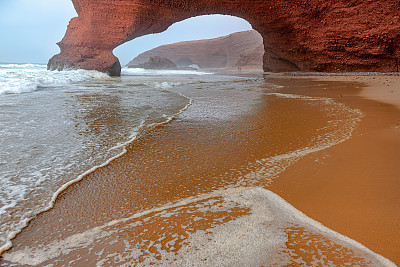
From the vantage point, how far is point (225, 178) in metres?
1.64

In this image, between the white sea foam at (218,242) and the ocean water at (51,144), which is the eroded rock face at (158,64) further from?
the white sea foam at (218,242)

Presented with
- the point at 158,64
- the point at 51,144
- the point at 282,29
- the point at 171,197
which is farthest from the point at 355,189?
the point at 158,64

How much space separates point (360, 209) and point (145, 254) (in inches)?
37.9

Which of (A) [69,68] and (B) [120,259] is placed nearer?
(B) [120,259]

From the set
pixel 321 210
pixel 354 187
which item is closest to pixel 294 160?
pixel 354 187

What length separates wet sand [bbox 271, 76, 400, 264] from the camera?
1081 mm

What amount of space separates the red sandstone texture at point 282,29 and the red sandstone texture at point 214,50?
72.4 ft

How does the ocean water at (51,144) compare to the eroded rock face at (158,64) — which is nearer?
the ocean water at (51,144)

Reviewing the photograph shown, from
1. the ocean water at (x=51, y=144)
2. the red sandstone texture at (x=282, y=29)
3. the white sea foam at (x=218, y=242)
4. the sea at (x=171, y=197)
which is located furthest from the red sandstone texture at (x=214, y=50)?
the white sea foam at (x=218, y=242)

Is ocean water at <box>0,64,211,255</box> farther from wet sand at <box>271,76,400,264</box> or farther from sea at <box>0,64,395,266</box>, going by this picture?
wet sand at <box>271,76,400,264</box>

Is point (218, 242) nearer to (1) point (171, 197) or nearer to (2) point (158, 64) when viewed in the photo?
(1) point (171, 197)

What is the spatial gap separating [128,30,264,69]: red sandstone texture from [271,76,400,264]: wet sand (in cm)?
3779

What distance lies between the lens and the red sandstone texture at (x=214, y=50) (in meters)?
46.3

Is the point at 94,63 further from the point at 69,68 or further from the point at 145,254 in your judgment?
the point at 145,254
